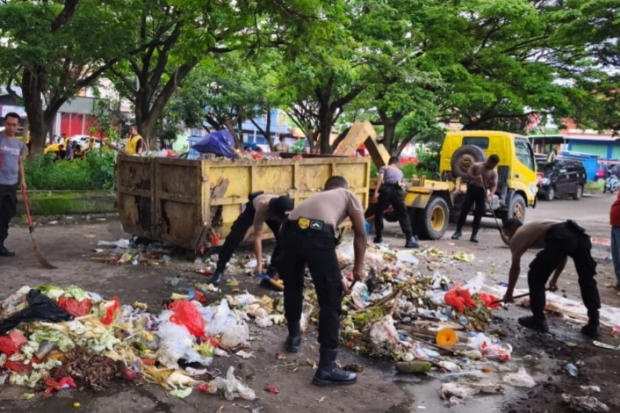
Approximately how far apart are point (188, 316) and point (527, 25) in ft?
52.2

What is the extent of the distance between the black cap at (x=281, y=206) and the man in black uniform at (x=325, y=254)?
1.46 m

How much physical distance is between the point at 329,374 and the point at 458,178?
863 centimetres

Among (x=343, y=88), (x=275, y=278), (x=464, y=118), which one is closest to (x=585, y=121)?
(x=464, y=118)

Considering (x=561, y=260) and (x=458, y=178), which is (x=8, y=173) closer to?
(x=561, y=260)

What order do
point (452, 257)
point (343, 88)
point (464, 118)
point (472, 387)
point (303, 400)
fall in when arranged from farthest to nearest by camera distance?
1. point (464, 118)
2. point (343, 88)
3. point (452, 257)
4. point (472, 387)
5. point (303, 400)

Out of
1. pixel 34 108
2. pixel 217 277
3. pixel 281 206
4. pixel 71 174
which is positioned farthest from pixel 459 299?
pixel 34 108

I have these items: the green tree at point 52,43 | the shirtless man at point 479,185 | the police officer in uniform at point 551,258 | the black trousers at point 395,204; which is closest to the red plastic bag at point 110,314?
the police officer in uniform at point 551,258

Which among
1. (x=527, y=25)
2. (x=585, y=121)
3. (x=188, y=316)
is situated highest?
(x=527, y=25)

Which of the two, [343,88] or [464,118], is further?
[464,118]

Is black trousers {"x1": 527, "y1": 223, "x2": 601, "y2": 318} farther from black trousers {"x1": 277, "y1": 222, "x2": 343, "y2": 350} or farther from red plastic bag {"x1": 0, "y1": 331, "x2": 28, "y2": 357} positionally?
red plastic bag {"x1": 0, "y1": 331, "x2": 28, "y2": 357}

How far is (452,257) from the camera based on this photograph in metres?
9.57

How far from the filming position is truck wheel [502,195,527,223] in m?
13.0

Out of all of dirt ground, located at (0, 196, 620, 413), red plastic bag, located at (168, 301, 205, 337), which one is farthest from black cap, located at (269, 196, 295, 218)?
red plastic bag, located at (168, 301, 205, 337)

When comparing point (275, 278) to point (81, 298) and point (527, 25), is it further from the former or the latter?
point (527, 25)
